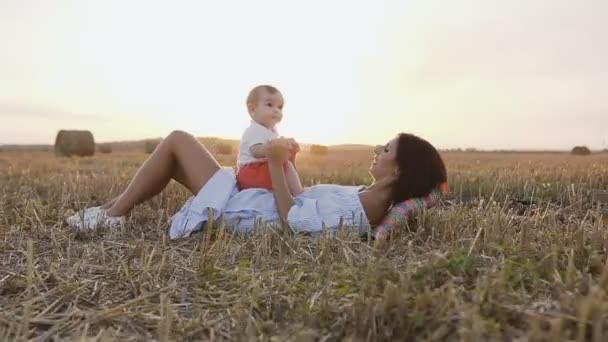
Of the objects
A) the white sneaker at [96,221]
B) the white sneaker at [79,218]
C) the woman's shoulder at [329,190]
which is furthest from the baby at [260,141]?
the white sneaker at [79,218]

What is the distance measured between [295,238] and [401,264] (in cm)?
64

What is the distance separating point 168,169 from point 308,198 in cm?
98

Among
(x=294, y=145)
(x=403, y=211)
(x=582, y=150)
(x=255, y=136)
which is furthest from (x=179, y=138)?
(x=582, y=150)

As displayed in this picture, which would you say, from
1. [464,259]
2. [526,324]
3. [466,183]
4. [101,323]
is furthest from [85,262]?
[466,183]

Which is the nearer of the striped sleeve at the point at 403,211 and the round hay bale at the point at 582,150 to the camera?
the striped sleeve at the point at 403,211

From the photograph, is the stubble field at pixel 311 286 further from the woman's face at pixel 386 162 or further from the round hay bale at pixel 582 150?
the round hay bale at pixel 582 150

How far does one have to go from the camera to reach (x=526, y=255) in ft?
8.13

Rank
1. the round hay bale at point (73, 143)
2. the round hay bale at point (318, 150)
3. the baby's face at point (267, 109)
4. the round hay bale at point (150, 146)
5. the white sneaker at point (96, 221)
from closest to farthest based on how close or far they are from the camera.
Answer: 1. the white sneaker at point (96, 221)
2. the baby's face at point (267, 109)
3. the round hay bale at point (73, 143)
4. the round hay bale at point (150, 146)
5. the round hay bale at point (318, 150)

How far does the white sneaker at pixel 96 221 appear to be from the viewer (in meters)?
3.42

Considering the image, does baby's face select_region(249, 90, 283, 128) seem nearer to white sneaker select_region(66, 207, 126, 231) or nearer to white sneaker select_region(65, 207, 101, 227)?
white sneaker select_region(66, 207, 126, 231)

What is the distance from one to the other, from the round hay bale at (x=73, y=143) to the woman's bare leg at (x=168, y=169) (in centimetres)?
→ 1544

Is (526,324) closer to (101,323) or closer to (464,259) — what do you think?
(464,259)

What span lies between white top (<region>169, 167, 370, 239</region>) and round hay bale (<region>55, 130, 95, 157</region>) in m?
15.7

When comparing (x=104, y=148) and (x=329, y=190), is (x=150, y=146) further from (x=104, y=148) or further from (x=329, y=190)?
(x=329, y=190)
